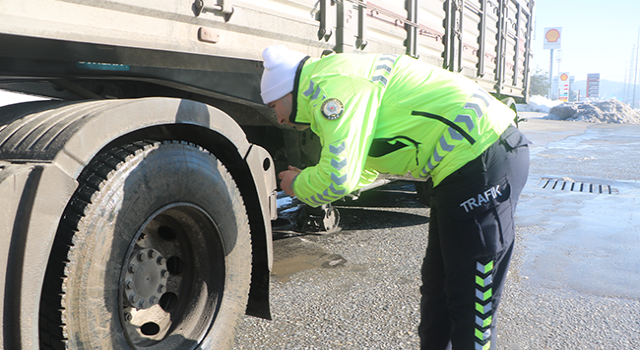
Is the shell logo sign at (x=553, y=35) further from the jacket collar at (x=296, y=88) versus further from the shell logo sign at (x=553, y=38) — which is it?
the jacket collar at (x=296, y=88)

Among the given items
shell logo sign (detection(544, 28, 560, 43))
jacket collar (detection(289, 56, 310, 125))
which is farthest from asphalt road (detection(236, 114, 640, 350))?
shell logo sign (detection(544, 28, 560, 43))

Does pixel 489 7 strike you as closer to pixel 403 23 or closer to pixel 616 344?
pixel 403 23

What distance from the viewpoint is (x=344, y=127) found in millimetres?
1717

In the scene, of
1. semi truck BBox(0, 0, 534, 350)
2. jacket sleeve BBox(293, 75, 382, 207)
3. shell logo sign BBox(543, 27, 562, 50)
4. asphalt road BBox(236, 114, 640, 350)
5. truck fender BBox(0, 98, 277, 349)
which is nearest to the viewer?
truck fender BBox(0, 98, 277, 349)

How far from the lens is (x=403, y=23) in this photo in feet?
13.9

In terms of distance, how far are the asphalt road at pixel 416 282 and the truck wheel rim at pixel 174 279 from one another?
590mm

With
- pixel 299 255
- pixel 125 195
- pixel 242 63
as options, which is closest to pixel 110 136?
pixel 125 195

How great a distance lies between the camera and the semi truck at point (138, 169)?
1.53 m

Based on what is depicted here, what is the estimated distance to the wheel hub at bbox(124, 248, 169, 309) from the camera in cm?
203

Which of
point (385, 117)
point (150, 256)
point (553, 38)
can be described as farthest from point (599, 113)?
point (553, 38)

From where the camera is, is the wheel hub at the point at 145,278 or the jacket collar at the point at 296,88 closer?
the jacket collar at the point at 296,88

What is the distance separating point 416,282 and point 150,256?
2.14 metres

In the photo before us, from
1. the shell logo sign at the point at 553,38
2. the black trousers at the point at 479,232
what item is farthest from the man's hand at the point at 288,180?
the shell logo sign at the point at 553,38

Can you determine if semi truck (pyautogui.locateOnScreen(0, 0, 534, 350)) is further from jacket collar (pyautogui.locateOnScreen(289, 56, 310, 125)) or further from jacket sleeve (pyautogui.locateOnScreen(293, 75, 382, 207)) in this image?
jacket sleeve (pyautogui.locateOnScreen(293, 75, 382, 207))
